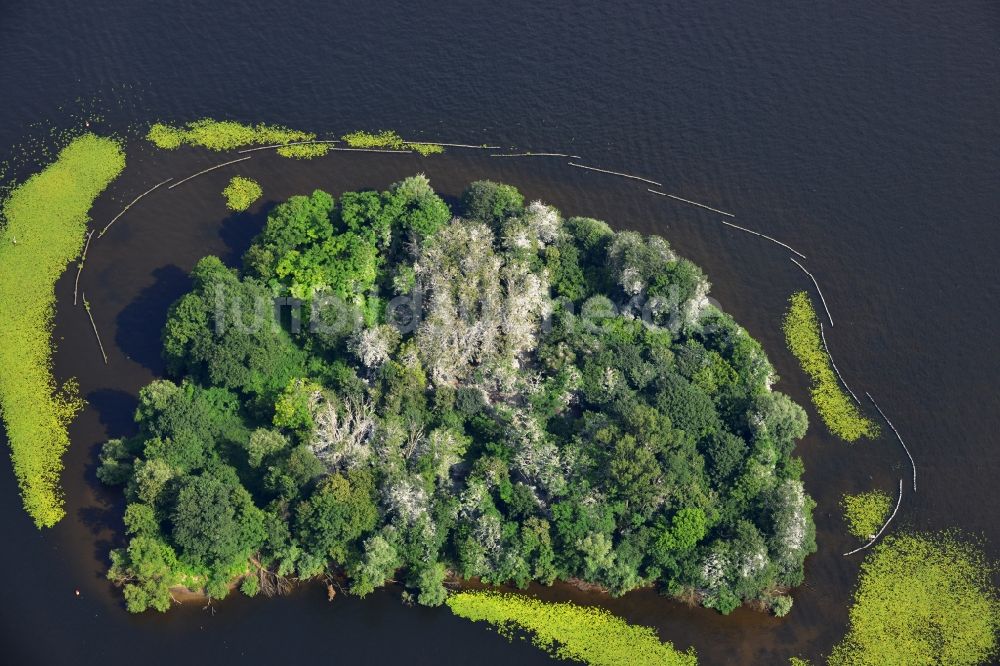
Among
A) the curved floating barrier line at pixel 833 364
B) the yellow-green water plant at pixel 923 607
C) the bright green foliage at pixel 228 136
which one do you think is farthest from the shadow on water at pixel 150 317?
the yellow-green water plant at pixel 923 607

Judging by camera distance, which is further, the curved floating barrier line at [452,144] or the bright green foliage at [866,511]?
the curved floating barrier line at [452,144]

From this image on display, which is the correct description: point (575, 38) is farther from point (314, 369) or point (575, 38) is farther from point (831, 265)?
point (314, 369)

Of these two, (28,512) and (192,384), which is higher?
(192,384)

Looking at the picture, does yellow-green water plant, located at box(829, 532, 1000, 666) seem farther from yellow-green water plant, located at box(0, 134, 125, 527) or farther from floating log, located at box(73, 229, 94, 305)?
floating log, located at box(73, 229, 94, 305)

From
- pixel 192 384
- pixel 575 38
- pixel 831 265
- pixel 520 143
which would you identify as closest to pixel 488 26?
pixel 575 38

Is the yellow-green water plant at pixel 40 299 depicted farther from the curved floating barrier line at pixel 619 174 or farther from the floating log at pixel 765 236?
the floating log at pixel 765 236

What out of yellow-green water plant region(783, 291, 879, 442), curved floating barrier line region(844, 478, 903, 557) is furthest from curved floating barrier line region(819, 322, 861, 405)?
curved floating barrier line region(844, 478, 903, 557)

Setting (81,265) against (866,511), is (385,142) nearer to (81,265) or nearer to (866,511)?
(81,265)
